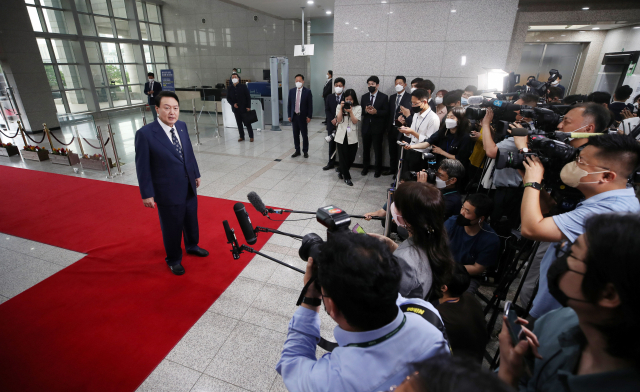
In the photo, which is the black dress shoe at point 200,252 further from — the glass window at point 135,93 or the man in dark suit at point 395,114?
the glass window at point 135,93

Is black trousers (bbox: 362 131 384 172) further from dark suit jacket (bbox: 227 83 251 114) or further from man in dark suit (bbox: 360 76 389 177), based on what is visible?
dark suit jacket (bbox: 227 83 251 114)

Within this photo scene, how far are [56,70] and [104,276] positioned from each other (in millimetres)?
11575

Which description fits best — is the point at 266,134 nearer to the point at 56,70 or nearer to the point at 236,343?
the point at 236,343

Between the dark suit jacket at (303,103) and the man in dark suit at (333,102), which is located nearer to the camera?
the man in dark suit at (333,102)

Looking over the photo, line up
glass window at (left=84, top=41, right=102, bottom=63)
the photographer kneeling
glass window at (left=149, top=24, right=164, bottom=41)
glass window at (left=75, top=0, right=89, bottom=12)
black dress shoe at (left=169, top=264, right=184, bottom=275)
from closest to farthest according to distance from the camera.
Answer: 1. the photographer kneeling
2. black dress shoe at (left=169, top=264, right=184, bottom=275)
3. glass window at (left=75, top=0, right=89, bottom=12)
4. glass window at (left=84, top=41, right=102, bottom=63)
5. glass window at (left=149, top=24, right=164, bottom=41)

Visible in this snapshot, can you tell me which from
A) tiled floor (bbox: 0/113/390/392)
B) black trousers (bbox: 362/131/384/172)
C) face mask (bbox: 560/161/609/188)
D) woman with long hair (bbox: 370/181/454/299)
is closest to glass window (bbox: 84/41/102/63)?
tiled floor (bbox: 0/113/390/392)

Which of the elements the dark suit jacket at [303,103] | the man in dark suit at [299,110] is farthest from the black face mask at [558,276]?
the dark suit jacket at [303,103]

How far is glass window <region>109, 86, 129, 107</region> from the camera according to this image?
41.1ft

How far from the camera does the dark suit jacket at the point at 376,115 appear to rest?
203 inches

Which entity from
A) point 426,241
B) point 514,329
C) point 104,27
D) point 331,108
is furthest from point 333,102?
point 104,27

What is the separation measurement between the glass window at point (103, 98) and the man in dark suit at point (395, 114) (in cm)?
1221

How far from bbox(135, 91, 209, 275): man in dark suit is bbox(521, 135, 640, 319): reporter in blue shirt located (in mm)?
2672

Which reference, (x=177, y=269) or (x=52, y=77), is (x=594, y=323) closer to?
(x=177, y=269)

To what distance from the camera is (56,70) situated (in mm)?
10383
